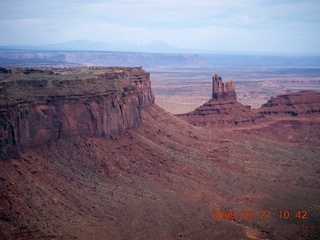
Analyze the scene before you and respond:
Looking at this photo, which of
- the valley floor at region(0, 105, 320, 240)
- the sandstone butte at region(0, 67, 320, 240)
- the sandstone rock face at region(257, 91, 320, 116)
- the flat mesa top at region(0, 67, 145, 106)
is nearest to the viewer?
the valley floor at region(0, 105, 320, 240)

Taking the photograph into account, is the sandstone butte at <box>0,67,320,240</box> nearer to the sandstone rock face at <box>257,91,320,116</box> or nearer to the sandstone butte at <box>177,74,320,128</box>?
the sandstone butte at <box>177,74,320,128</box>

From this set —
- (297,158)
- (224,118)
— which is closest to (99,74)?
(297,158)

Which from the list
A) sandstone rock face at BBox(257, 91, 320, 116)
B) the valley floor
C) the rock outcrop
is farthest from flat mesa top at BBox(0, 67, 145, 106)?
sandstone rock face at BBox(257, 91, 320, 116)

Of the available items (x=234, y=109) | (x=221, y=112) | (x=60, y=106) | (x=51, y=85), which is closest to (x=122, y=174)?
(x=60, y=106)

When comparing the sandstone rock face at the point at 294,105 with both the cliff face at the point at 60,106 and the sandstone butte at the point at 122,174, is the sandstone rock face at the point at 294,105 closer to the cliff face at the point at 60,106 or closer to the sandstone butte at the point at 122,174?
the sandstone butte at the point at 122,174

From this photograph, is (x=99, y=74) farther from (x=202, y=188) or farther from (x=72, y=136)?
(x=202, y=188)
